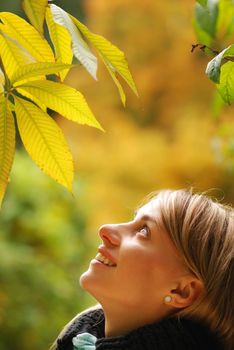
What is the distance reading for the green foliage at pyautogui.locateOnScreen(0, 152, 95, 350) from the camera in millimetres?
3285

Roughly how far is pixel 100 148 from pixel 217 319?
403 cm

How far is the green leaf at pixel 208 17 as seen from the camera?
0.79 m

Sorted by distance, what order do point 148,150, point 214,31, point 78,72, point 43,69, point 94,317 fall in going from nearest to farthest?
point 43,69 → point 214,31 → point 94,317 → point 148,150 → point 78,72

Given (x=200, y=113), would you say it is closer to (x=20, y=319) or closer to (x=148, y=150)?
(x=148, y=150)

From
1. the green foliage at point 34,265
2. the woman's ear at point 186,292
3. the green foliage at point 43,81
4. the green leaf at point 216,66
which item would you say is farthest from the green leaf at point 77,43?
the green foliage at point 34,265

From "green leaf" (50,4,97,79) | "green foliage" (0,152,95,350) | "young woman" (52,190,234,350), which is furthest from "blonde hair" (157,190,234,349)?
"green foliage" (0,152,95,350)

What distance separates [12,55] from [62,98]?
7 centimetres

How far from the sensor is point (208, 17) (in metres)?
0.80

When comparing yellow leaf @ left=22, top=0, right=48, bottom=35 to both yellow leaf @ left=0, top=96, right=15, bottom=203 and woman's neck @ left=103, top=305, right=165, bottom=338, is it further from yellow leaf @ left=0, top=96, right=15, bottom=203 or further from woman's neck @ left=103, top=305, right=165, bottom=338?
woman's neck @ left=103, top=305, right=165, bottom=338

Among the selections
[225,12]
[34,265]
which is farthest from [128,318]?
[34,265]

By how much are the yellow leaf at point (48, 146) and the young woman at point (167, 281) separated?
22 cm

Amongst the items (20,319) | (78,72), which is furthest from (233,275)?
(78,72)

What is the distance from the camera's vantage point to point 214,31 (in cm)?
81

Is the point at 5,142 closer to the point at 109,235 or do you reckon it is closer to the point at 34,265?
the point at 109,235
